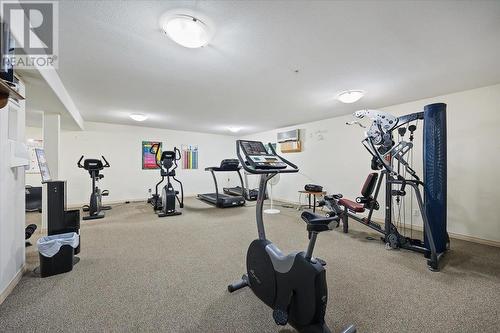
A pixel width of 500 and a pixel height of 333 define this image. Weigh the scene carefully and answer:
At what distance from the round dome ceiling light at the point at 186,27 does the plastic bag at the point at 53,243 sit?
2367 millimetres

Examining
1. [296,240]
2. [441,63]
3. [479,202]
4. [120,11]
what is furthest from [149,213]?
[479,202]

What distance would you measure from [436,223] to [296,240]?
1.79 metres

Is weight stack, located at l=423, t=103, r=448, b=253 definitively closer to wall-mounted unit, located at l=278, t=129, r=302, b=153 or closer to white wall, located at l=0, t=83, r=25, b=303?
wall-mounted unit, located at l=278, t=129, r=302, b=153

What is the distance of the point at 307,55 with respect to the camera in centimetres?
224

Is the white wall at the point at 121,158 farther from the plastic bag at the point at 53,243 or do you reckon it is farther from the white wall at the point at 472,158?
the white wall at the point at 472,158

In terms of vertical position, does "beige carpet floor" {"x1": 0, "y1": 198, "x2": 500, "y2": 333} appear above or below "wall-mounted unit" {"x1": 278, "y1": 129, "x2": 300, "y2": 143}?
below

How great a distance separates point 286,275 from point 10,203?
2550mm

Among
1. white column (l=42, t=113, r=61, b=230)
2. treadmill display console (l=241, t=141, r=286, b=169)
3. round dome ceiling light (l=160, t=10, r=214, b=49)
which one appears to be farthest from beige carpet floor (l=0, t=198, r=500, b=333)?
round dome ceiling light (l=160, t=10, r=214, b=49)

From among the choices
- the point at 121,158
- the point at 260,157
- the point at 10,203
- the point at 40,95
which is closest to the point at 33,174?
the point at 121,158

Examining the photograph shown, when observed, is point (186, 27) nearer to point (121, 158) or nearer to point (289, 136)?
point (289, 136)

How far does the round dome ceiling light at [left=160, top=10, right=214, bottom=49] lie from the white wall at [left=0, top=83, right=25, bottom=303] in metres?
1.59

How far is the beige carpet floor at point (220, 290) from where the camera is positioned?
1.49m

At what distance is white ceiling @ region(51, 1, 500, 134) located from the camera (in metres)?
1.59

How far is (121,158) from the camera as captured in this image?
6062 mm
